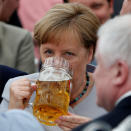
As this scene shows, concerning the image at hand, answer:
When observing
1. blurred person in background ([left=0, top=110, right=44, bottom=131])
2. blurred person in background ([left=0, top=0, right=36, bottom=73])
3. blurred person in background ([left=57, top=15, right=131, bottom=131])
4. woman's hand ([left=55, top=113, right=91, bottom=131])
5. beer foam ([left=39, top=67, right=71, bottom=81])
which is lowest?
blurred person in background ([left=0, top=0, right=36, bottom=73])

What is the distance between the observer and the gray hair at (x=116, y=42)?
155cm

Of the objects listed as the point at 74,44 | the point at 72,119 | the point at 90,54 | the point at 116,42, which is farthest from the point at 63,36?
the point at 116,42

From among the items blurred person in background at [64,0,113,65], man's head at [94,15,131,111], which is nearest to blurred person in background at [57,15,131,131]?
man's head at [94,15,131,111]

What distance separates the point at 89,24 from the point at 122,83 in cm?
114

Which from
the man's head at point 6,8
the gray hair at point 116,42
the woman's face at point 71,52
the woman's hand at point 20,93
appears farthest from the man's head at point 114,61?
the man's head at point 6,8

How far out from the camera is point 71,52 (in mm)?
2557

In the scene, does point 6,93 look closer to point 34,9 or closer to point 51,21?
point 51,21

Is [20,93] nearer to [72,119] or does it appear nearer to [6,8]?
[72,119]

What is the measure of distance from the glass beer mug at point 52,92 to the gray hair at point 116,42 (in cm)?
61

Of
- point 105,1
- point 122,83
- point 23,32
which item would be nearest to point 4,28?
point 23,32

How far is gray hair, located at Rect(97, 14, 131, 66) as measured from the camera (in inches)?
61.0

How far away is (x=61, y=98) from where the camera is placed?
7.22ft

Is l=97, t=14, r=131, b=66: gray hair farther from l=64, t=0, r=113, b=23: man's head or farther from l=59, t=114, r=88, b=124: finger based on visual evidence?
l=64, t=0, r=113, b=23: man's head

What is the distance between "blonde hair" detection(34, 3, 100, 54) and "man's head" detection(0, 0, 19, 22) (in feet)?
6.59
